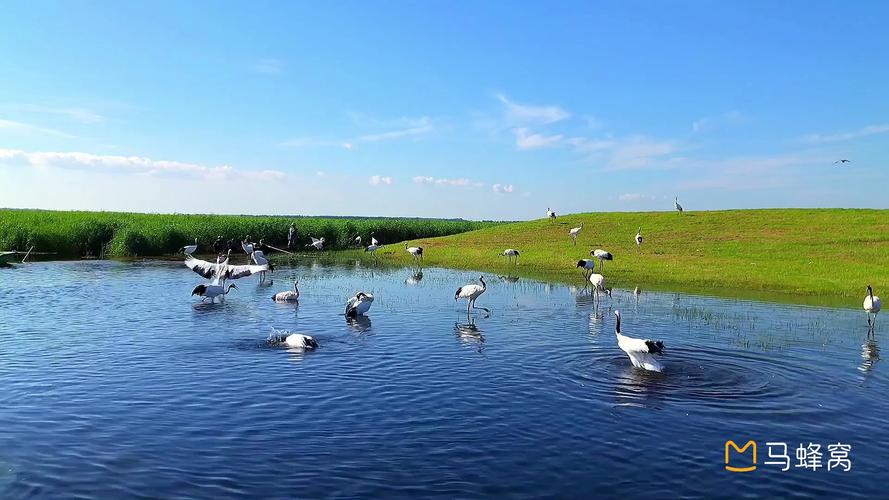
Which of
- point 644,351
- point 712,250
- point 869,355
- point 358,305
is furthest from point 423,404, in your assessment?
point 712,250

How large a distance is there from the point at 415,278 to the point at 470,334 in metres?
17.6

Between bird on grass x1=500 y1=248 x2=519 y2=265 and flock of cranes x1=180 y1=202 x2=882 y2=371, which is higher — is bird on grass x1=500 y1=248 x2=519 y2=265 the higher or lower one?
the higher one

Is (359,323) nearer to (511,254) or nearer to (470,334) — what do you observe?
(470,334)

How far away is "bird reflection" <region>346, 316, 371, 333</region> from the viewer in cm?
2194

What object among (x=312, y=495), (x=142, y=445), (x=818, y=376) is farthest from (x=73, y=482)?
(x=818, y=376)

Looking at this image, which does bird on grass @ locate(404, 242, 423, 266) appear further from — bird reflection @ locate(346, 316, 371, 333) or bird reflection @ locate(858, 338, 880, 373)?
bird reflection @ locate(858, 338, 880, 373)

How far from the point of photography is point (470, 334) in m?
21.5

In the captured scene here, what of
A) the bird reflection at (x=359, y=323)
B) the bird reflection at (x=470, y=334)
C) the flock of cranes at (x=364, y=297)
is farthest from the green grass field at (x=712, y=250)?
the bird reflection at (x=359, y=323)

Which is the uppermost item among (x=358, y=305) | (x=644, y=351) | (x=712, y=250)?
(x=712, y=250)

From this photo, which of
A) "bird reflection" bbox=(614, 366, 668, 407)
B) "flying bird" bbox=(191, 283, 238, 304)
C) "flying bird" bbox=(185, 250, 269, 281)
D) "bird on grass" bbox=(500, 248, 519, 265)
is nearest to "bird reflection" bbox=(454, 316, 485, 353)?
"bird reflection" bbox=(614, 366, 668, 407)

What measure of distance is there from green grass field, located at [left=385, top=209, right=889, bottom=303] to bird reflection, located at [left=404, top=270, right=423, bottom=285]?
4703mm

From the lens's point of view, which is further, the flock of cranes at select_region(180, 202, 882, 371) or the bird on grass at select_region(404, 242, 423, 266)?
the bird on grass at select_region(404, 242, 423, 266)

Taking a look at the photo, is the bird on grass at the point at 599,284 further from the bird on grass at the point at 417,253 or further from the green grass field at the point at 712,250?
the bird on grass at the point at 417,253

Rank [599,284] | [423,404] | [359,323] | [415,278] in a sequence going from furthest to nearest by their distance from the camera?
[415,278], [599,284], [359,323], [423,404]
